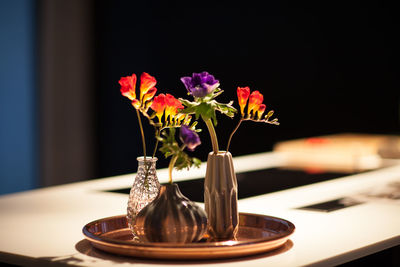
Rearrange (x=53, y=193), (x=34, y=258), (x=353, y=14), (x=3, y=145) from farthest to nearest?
(x=3, y=145)
(x=353, y=14)
(x=53, y=193)
(x=34, y=258)

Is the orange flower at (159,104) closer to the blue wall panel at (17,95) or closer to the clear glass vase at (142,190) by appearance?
the clear glass vase at (142,190)

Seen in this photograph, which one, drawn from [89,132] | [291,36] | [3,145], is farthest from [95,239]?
[89,132]

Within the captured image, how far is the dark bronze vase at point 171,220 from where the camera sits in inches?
45.8

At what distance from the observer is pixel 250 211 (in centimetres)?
168

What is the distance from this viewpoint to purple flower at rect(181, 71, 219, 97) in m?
1.21

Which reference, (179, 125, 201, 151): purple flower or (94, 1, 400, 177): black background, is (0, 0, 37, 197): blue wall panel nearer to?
(94, 1, 400, 177): black background

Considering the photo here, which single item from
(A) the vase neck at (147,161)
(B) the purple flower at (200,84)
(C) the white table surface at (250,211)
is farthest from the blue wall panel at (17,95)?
(B) the purple flower at (200,84)

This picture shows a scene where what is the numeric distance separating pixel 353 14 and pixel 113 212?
2.49 meters

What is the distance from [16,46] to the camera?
431 cm

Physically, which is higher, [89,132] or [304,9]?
[304,9]

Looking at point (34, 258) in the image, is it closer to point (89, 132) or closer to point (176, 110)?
point (176, 110)

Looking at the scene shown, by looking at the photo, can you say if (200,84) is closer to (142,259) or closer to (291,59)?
(142,259)

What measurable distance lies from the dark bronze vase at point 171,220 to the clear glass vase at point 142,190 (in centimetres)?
10

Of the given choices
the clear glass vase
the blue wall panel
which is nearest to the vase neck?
the clear glass vase
